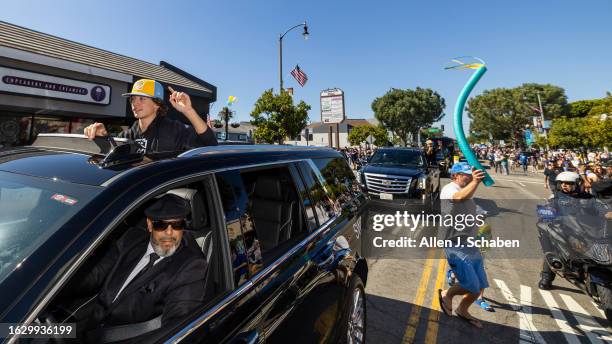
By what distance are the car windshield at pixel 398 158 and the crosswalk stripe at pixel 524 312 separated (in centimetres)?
576

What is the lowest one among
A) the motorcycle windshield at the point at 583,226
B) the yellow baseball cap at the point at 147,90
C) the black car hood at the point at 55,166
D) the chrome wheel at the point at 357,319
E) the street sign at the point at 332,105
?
the chrome wheel at the point at 357,319

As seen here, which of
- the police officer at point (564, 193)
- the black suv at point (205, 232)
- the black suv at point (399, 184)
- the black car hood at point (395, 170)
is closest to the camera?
the black suv at point (205, 232)

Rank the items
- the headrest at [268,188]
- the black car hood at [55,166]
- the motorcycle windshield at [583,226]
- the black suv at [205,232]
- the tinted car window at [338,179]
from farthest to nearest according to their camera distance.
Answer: the motorcycle windshield at [583,226], the tinted car window at [338,179], the headrest at [268,188], the black car hood at [55,166], the black suv at [205,232]

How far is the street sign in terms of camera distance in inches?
741

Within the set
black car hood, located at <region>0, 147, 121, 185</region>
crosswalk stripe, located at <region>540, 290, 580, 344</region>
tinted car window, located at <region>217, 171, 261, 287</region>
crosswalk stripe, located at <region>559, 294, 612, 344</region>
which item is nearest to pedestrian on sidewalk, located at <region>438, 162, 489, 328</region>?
crosswalk stripe, located at <region>540, 290, 580, 344</region>

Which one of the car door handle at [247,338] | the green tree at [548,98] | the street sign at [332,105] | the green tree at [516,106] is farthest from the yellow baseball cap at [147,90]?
the green tree at [548,98]

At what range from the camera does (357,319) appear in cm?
294

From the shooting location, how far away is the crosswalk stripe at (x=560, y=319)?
3427mm

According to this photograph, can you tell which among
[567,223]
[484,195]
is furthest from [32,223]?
[484,195]

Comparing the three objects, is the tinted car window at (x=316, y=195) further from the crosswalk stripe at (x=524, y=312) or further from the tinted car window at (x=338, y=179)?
the crosswalk stripe at (x=524, y=312)

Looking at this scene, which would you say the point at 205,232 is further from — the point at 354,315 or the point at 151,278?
the point at 354,315

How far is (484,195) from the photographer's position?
45.6 feet

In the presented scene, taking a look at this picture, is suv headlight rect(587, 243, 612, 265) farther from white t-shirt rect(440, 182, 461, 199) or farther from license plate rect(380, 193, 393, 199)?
license plate rect(380, 193, 393, 199)

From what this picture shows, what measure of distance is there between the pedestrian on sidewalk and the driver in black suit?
126 inches
